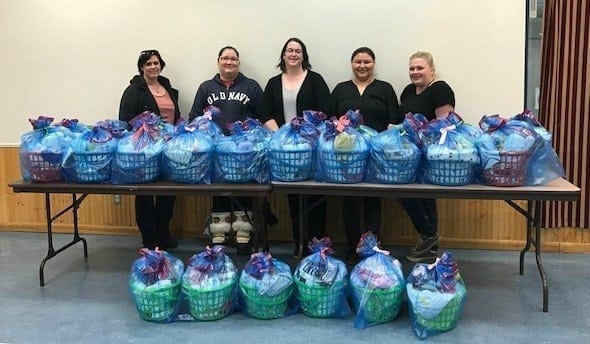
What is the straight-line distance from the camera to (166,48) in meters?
4.26

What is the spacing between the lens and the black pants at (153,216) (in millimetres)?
4023

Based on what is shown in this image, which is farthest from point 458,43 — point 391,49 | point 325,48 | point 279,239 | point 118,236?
point 118,236

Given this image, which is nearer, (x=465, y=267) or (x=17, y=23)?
(x=465, y=267)

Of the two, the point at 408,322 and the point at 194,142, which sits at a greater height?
the point at 194,142

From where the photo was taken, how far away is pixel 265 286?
288 centimetres

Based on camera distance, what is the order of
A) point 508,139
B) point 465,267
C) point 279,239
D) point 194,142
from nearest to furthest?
point 508,139 < point 194,142 < point 465,267 < point 279,239

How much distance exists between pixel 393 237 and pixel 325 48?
147 centimetres

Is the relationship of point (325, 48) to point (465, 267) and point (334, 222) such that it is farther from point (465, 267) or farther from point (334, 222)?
point (465, 267)

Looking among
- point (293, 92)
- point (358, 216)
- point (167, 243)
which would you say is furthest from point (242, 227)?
point (293, 92)

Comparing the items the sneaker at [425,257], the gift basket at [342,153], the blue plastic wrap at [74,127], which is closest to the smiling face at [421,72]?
the gift basket at [342,153]

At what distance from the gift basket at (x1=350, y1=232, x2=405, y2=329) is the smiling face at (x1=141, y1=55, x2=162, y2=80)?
2046 millimetres

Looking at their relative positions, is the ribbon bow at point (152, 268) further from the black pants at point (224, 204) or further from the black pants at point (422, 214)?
the black pants at point (422, 214)

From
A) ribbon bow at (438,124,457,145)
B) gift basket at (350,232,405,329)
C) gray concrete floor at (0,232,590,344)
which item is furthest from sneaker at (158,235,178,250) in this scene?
ribbon bow at (438,124,457,145)

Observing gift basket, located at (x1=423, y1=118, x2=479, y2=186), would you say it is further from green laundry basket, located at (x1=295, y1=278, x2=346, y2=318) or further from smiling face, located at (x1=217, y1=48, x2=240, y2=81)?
smiling face, located at (x1=217, y1=48, x2=240, y2=81)
